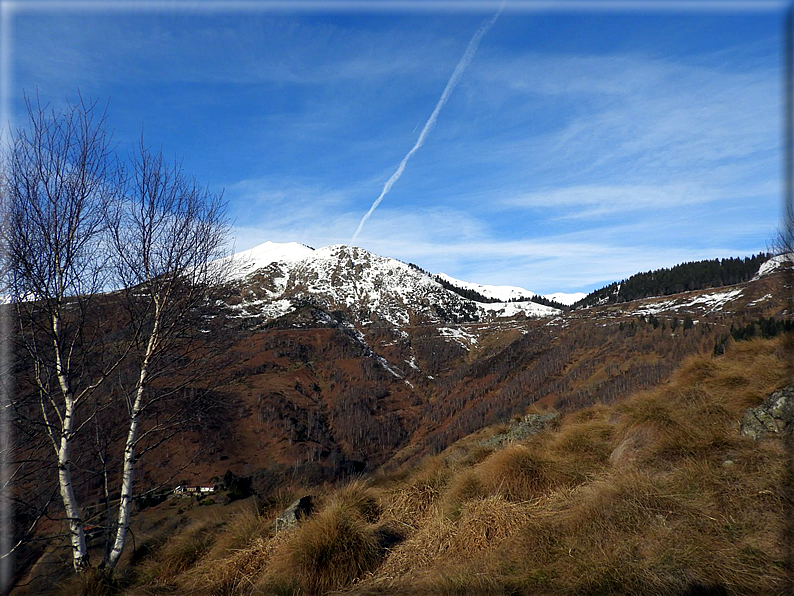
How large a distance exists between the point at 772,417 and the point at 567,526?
402 centimetres

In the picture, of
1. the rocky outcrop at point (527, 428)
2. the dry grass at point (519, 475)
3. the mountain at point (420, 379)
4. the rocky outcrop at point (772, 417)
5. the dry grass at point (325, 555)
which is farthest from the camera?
the mountain at point (420, 379)

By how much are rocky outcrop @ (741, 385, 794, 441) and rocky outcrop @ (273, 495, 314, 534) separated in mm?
7744

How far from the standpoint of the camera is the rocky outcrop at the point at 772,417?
241 inches

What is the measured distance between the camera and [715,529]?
457 cm

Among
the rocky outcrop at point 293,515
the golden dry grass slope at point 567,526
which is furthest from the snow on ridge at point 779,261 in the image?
the rocky outcrop at point 293,515

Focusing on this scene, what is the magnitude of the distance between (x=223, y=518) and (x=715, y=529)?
30.7 ft

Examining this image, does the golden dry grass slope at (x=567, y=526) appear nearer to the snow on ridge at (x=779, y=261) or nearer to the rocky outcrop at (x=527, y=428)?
the rocky outcrop at (x=527, y=428)

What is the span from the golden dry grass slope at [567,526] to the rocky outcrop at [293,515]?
0.81ft

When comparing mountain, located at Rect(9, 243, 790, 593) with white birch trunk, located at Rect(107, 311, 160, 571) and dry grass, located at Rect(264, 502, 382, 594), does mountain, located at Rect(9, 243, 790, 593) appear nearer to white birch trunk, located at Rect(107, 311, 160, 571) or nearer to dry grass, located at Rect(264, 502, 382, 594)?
white birch trunk, located at Rect(107, 311, 160, 571)

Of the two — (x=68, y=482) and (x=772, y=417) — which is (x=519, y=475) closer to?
(x=772, y=417)

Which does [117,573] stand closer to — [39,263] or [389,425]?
[39,263]

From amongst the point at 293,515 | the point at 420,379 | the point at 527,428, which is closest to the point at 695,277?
the point at 420,379

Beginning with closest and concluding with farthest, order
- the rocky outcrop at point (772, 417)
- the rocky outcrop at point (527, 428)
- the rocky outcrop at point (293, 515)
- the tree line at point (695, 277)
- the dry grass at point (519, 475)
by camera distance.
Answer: the rocky outcrop at point (772, 417) → the dry grass at point (519, 475) → the rocky outcrop at point (293, 515) → the rocky outcrop at point (527, 428) → the tree line at point (695, 277)

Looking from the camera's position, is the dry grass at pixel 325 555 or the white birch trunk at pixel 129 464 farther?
the white birch trunk at pixel 129 464
